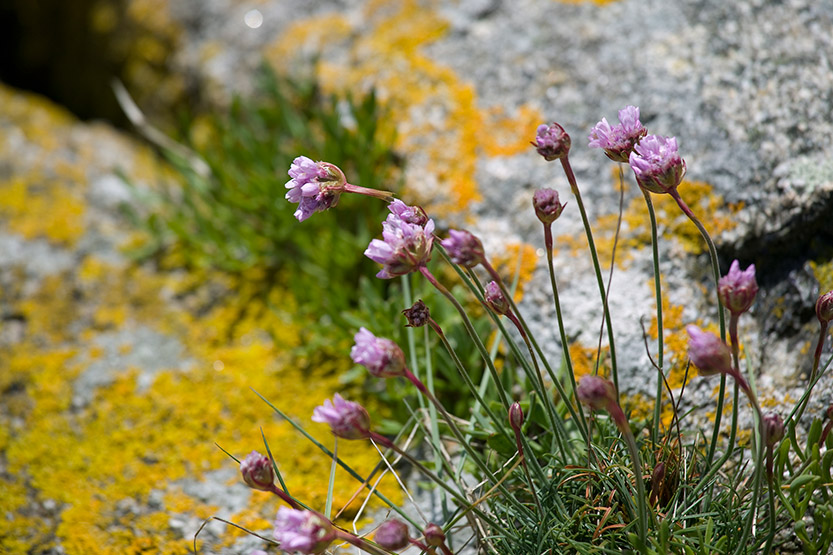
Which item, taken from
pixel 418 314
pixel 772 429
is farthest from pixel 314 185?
pixel 772 429

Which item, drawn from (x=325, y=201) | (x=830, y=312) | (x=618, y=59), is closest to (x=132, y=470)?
(x=325, y=201)

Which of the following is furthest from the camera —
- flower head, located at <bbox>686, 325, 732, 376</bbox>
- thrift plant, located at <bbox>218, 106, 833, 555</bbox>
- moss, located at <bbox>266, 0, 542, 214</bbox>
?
moss, located at <bbox>266, 0, 542, 214</bbox>

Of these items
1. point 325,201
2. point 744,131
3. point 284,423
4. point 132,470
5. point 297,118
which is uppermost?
point 744,131

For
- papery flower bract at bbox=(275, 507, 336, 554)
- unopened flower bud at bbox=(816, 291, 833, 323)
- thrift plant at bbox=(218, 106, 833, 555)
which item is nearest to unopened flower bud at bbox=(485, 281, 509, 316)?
thrift plant at bbox=(218, 106, 833, 555)

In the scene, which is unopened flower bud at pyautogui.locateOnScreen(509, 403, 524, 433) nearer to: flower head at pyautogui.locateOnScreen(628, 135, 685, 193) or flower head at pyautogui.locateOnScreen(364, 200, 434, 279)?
flower head at pyautogui.locateOnScreen(364, 200, 434, 279)

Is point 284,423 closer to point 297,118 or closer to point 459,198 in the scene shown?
point 459,198

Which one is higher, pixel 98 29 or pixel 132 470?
pixel 98 29

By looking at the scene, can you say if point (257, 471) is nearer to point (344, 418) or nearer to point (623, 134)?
point (344, 418)

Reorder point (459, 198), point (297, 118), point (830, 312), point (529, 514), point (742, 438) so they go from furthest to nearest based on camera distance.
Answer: point (297, 118)
point (459, 198)
point (742, 438)
point (529, 514)
point (830, 312)

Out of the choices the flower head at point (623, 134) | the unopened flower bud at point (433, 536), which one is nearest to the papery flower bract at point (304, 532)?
the unopened flower bud at point (433, 536)
